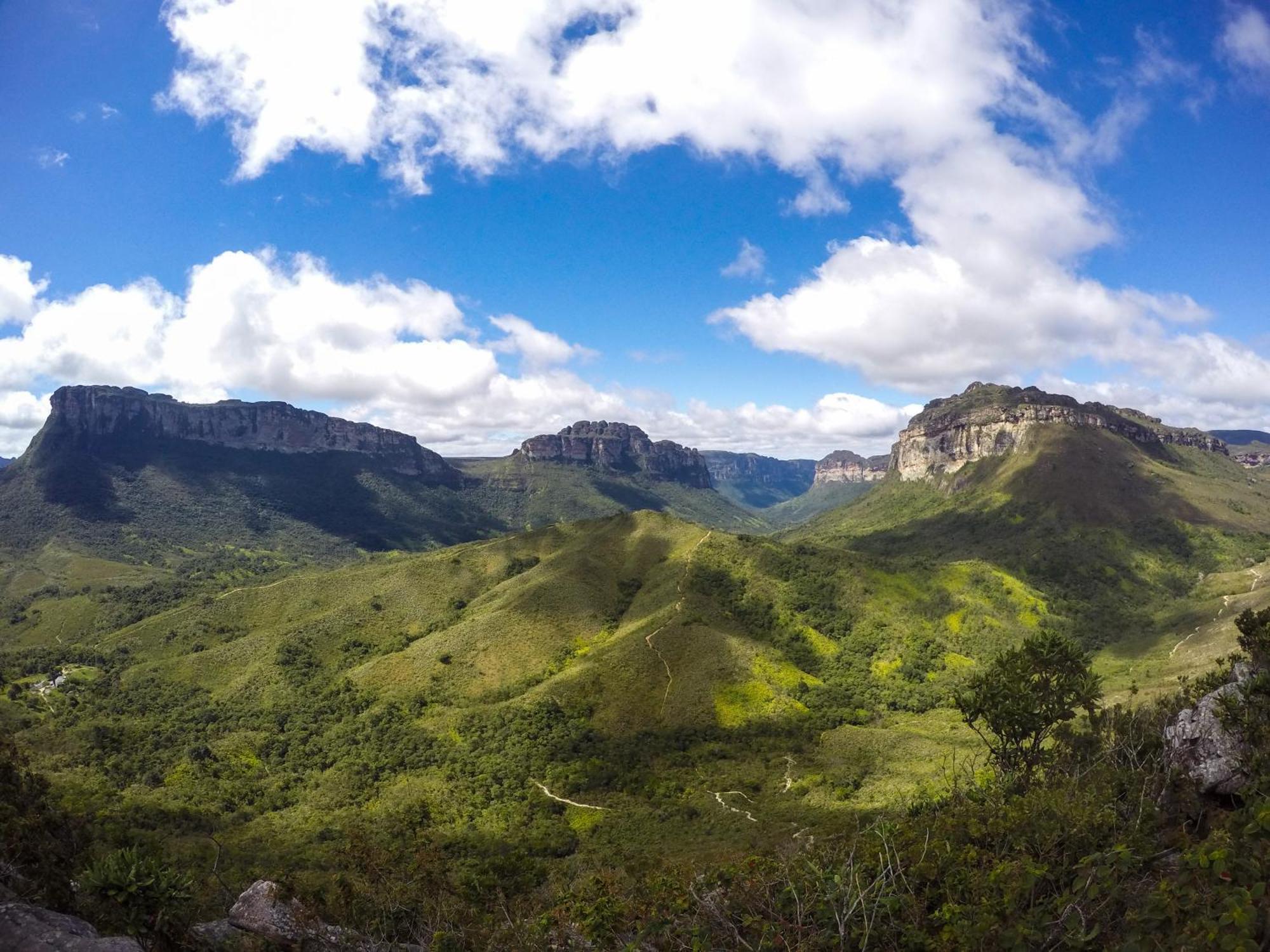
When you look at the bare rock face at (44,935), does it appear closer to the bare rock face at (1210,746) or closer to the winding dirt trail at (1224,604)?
the bare rock face at (1210,746)

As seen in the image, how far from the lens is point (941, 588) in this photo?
137m

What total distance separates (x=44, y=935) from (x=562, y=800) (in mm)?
61196

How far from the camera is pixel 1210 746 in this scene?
22906 millimetres

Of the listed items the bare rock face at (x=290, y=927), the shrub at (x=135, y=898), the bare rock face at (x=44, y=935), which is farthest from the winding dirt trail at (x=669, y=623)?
the bare rock face at (x=44, y=935)

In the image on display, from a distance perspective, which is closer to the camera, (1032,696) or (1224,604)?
(1032,696)

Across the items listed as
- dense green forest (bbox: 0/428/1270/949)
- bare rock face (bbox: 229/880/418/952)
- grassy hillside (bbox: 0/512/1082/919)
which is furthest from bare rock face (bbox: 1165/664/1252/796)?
grassy hillside (bbox: 0/512/1082/919)

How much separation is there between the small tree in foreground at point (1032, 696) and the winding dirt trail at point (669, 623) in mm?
53238

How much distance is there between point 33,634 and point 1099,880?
700 feet

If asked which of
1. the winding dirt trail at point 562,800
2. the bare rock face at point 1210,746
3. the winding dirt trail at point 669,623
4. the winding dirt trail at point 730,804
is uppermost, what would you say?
the bare rock face at point 1210,746

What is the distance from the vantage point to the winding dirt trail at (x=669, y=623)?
305ft

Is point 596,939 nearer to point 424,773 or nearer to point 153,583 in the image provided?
point 424,773

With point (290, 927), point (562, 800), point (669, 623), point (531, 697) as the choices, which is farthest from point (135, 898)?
point (669, 623)

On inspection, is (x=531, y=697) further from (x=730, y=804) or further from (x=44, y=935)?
(x=44, y=935)

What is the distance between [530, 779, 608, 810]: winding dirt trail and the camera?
2719 inches
